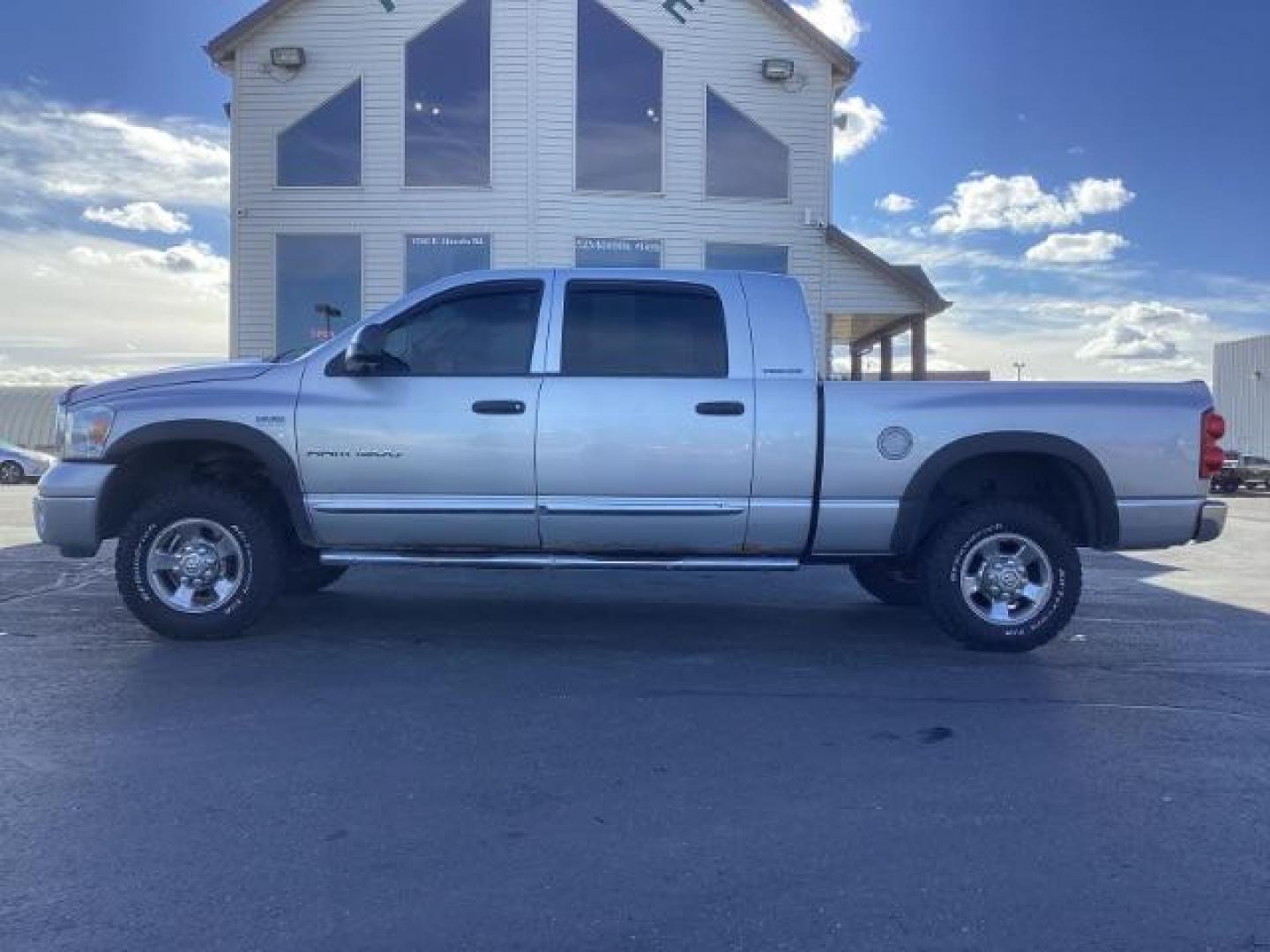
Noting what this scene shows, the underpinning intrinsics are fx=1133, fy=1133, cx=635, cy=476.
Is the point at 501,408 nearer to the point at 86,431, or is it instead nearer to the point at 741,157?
the point at 86,431

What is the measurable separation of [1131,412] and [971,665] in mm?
1657

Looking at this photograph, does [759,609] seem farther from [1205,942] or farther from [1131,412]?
[1205,942]

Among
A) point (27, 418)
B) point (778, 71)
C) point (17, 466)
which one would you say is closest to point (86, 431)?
point (778, 71)

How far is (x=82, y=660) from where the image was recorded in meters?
6.08

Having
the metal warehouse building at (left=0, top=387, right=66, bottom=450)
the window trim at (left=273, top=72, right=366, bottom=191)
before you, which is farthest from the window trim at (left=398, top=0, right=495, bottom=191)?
the metal warehouse building at (left=0, top=387, right=66, bottom=450)

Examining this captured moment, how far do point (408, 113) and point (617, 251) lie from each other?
332cm

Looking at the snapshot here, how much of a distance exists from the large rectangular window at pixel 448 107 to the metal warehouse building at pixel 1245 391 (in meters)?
35.5

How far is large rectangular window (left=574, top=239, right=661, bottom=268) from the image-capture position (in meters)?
15.0

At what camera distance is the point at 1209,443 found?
20.6 feet

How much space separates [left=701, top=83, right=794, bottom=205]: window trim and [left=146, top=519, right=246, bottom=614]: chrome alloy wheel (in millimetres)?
10126

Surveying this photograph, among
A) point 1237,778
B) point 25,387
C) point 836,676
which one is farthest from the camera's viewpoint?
point 25,387

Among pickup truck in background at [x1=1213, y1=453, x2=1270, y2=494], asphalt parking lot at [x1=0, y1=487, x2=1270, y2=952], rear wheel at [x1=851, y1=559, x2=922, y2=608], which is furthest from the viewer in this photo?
pickup truck in background at [x1=1213, y1=453, x2=1270, y2=494]

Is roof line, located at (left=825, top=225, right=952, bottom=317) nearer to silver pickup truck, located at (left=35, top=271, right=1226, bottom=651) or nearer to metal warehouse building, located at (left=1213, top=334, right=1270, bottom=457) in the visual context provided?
silver pickup truck, located at (left=35, top=271, right=1226, bottom=651)

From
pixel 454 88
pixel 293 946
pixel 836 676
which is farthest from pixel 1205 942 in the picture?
pixel 454 88
